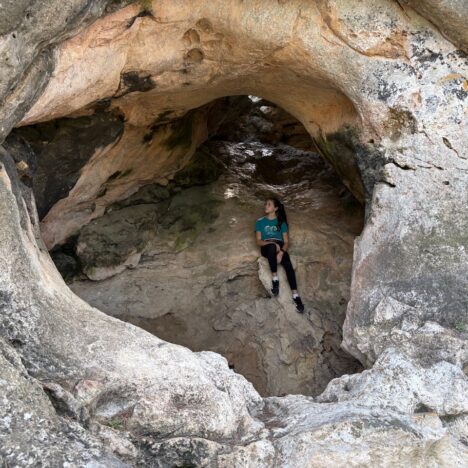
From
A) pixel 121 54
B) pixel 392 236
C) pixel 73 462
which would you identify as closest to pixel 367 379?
pixel 392 236

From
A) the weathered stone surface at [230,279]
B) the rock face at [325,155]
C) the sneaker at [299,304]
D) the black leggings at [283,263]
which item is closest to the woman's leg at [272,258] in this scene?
the black leggings at [283,263]

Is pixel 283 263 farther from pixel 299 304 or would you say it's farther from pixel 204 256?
pixel 204 256

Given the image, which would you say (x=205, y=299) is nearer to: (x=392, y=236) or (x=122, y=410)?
(x=392, y=236)

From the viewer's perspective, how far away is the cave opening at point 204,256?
16.0ft

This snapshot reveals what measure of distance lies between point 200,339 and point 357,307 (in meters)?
1.78

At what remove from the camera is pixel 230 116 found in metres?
6.62

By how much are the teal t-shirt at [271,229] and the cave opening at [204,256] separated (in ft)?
0.52

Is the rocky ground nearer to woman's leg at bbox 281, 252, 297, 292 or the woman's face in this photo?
woman's leg at bbox 281, 252, 297, 292

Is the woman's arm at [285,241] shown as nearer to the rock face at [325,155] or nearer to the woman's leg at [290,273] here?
the woman's leg at [290,273]

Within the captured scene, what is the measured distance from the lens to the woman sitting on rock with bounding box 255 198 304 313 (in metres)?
5.04

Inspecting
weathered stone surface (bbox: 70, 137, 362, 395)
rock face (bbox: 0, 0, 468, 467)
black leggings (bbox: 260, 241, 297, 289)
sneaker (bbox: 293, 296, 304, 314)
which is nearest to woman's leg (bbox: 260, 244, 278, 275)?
black leggings (bbox: 260, 241, 297, 289)

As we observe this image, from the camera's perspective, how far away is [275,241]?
16.6 ft

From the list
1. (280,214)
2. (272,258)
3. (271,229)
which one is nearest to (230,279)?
(272,258)

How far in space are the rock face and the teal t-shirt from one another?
80cm
